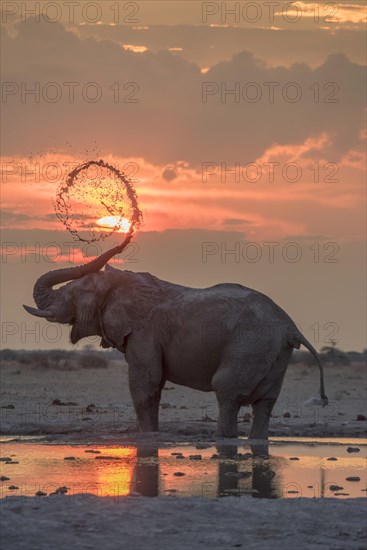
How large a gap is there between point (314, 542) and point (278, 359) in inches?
335

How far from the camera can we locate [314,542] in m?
11.2

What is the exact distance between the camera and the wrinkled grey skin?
19391 mm

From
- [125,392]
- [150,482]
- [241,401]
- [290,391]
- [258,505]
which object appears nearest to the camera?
[258,505]

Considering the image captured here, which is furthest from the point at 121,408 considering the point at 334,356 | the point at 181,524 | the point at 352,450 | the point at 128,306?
the point at 334,356

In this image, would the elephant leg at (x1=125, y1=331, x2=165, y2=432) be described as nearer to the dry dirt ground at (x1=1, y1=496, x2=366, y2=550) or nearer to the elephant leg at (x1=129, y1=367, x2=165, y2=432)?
the elephant leg at (x1=129, y1=367, x2=165, y2=432)

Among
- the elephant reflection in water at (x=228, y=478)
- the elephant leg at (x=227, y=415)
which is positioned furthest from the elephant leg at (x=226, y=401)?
the elephant reflection in water at (x=228, y=478)

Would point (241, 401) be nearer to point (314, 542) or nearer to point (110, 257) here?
point (110, 257)

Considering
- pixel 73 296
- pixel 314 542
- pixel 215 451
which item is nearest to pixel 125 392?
pixel 73 296

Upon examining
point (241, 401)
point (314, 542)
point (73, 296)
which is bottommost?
point (314, 542)

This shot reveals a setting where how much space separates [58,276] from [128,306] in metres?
1.53

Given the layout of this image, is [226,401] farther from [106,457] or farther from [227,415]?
[106,457]

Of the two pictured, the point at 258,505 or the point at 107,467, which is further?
the point at 107,467

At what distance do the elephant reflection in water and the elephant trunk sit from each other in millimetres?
4034

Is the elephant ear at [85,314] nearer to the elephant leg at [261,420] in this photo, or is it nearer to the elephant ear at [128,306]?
the elephant ear at [128,306]
